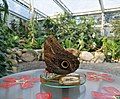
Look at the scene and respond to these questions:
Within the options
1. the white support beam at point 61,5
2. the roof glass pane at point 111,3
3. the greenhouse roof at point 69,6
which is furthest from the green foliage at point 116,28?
the white support beam at point 61,5

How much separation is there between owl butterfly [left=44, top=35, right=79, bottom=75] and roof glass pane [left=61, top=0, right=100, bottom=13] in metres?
8.73

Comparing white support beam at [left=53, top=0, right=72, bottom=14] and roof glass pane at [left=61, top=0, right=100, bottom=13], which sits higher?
roof glass pane at [left=61, top=0, right=100, bottom=13]

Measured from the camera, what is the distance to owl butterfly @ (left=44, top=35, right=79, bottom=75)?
1370 millimetres

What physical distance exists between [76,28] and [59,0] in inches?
61.5

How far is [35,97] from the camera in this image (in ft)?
3.92

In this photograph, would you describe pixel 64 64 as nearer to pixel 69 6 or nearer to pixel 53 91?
pixel 53 91

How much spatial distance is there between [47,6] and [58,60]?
912 centimetres

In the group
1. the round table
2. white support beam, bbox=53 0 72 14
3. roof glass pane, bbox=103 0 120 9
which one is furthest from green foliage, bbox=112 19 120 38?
the round table

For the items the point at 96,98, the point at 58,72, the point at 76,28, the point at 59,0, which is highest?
the point at 59,0

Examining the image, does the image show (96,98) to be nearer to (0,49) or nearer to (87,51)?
(0,49)

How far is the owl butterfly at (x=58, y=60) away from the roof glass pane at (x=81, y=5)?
873 cm

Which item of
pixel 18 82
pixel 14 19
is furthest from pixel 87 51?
pixel 18 82

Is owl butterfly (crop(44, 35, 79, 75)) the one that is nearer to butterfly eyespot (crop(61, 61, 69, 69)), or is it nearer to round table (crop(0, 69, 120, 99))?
butterfly eyespot (crop(61, 61, 69, 69))

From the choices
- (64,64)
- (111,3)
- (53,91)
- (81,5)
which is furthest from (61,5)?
(53,91)
